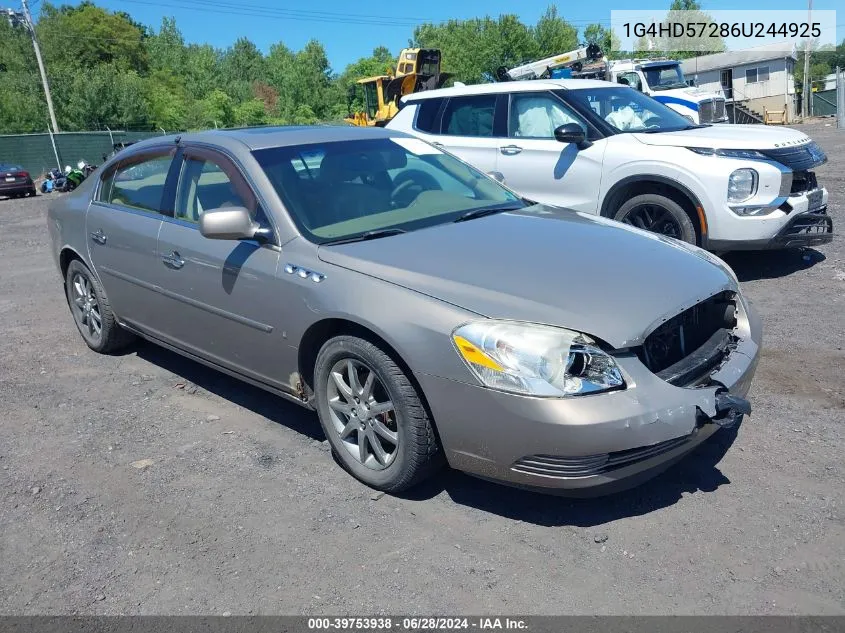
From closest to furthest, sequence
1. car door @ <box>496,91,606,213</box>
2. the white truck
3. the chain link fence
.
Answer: car door @ <box>496,91,606,213</box> < the white truck < the chain link fence

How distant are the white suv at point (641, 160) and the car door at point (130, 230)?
348 centimetres

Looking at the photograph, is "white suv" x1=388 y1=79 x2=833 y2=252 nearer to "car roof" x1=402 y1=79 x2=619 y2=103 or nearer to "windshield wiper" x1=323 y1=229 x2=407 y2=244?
"car roof" x1=402 y1=79 x2=619 y2=103

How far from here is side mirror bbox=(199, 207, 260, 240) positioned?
12.1ft

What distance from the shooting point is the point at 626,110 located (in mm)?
7496

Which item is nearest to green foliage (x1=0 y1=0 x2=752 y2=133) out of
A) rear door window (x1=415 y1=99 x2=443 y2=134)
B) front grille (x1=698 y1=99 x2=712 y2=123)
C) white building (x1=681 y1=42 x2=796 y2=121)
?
white building (x1=681 y1=42 x2=796 y2=121)

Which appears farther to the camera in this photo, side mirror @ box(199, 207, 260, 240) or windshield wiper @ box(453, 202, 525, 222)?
windshield wiper @ box(453, 202, 525, 222)

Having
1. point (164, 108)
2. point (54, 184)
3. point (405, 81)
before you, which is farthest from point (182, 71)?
point (405, 81)

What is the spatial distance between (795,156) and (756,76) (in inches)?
1893

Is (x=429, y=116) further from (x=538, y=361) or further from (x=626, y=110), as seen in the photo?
(x=538, y=361)

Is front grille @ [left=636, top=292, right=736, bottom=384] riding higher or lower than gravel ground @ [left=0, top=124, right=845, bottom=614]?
higher

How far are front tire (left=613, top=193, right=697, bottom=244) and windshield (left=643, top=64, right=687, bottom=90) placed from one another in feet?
53.1

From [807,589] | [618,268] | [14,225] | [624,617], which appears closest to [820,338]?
[618,268]

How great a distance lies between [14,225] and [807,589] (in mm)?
17276

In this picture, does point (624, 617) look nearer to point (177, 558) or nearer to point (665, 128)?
point (177, 558)
